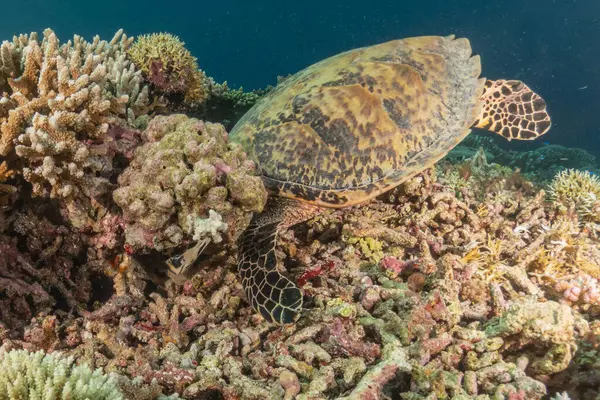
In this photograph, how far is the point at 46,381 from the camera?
62.5 inches

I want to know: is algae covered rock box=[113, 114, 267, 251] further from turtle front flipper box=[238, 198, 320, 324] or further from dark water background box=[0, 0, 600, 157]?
dark water background box=[0, 0, 600, 157]

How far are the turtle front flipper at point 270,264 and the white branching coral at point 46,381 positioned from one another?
113 cm

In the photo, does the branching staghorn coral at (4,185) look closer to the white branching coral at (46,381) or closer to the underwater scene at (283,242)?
the underwater scene at (283,242)

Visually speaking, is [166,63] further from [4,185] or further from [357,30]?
[357,30]

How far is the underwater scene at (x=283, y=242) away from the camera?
2174 mm

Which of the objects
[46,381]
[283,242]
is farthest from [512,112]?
[46,381]

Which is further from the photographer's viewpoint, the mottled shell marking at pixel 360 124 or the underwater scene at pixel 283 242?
the mottled shell marking at pixel 360 124

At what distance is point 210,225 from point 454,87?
11.1ft

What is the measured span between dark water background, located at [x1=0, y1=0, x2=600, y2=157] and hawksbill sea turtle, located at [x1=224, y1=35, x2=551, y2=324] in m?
21.3

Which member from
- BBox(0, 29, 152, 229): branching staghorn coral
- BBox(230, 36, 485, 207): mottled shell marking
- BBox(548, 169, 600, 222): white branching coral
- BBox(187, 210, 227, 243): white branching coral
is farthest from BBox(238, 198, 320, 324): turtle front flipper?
BBox(548, 169, 600, 222): white branching coral

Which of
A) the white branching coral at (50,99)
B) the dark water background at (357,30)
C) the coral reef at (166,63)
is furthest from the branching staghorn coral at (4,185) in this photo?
the dark water background at (357,30)

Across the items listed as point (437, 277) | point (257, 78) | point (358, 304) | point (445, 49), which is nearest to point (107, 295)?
point (358, 304)

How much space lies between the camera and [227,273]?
3139 mm

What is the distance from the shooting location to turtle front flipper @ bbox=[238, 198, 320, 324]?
2586 mm
